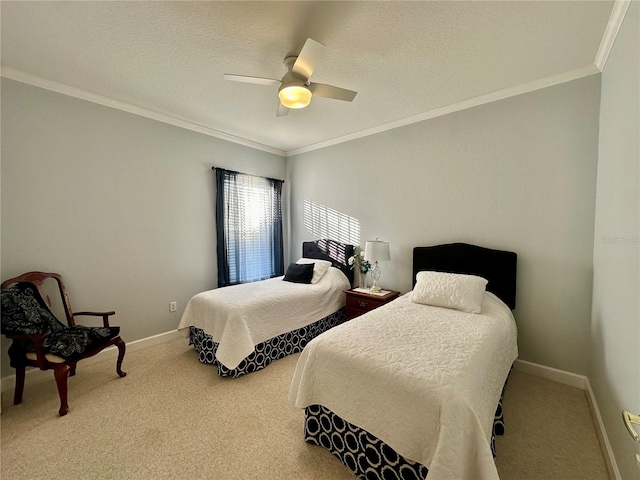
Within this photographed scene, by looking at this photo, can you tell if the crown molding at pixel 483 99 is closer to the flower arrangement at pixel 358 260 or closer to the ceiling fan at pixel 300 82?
the ceiling fan at pixel 300 82

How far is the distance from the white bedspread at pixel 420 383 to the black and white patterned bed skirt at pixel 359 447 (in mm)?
102

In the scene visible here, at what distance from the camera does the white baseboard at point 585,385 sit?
1.53 metres

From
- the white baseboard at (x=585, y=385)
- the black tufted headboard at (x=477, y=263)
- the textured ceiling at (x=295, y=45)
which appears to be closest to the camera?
the white baseboard at (x=585, y=385)

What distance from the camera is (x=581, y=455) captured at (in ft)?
5.40

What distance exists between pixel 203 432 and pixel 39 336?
4.66 feet

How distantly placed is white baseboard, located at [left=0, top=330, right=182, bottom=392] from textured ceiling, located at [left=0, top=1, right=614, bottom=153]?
102 inches

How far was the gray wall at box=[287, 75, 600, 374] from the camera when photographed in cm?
229

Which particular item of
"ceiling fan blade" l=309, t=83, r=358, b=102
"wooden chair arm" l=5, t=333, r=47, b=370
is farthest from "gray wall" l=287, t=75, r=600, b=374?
"wooden chair arm" l=5, t=333, r=47, b=370

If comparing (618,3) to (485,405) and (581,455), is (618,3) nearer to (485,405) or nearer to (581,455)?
(485,405)

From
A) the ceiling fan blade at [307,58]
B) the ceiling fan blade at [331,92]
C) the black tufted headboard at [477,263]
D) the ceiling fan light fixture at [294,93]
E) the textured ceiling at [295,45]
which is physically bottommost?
the black tufted headboard at [477,263]

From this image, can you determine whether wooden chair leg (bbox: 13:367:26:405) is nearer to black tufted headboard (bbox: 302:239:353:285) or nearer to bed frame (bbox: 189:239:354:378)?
bed frame (bbox: 189:239:354:378)

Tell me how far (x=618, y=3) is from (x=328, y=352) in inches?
105

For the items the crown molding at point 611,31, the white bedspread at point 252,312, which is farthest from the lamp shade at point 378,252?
the crown molding at point 611,31

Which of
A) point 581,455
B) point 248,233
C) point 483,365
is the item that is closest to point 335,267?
point 248,233
